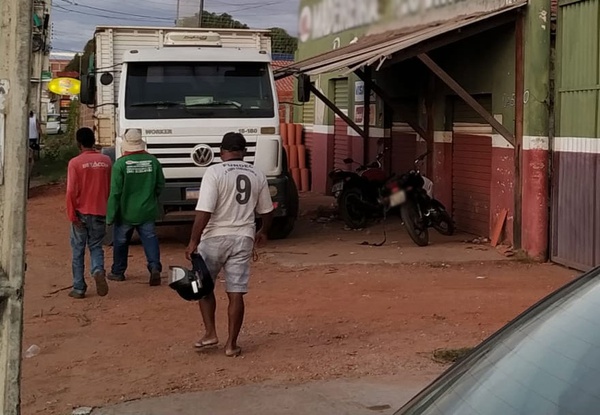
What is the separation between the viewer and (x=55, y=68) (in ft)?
224

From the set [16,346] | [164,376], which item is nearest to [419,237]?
[164,376]

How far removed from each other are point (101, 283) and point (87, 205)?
0.84m

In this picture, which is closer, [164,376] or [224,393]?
[224,393]

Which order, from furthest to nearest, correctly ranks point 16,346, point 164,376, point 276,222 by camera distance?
point 276,222 → point 164,376 → point 16,346

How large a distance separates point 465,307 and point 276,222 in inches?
204

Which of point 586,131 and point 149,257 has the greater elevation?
point 586,131

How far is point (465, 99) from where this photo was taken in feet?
40.1

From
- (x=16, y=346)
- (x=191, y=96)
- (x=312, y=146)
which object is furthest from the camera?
(x=312, y=146)

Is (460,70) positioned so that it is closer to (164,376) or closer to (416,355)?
(416,355)

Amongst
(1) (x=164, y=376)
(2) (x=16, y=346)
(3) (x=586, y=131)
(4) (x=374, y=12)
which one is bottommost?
(1) (x=164, y=376)

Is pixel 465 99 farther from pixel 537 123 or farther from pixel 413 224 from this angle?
pixel 413 224

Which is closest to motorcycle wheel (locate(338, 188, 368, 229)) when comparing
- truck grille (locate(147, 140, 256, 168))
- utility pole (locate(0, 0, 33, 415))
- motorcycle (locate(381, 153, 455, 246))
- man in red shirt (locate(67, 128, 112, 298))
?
motorcycle (locate(381, 153, 455, 246))

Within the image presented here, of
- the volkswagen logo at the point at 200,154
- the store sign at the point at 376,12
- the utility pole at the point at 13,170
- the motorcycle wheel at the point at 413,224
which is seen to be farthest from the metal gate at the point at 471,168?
the utility pole at the point at 13,170

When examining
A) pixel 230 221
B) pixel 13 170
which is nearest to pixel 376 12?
pixel 230 221
